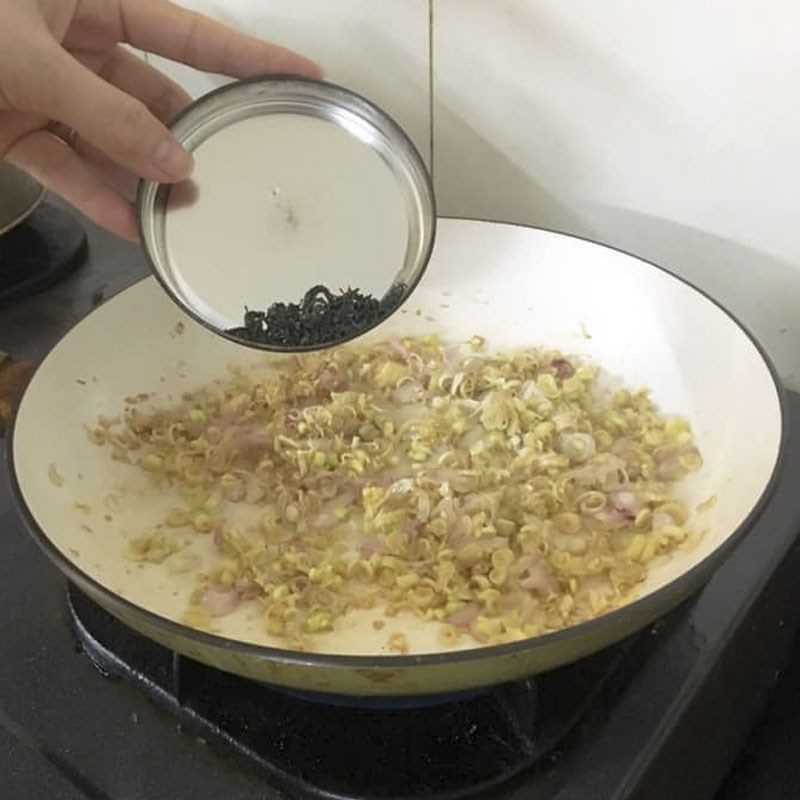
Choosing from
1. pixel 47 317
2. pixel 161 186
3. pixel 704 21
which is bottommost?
pixel 47 317

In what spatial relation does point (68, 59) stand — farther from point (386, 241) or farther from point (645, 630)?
point (645, 630)

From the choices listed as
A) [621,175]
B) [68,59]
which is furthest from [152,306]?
[621,175]

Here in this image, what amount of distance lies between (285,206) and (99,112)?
0.16 meters

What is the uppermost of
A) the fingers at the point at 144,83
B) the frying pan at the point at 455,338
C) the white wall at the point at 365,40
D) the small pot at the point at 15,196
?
the white wall at the point at 365,40

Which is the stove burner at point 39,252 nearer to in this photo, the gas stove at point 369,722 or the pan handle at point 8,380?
the pan handle at point 8,380

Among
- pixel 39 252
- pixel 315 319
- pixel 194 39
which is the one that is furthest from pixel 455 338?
pixel 39 252

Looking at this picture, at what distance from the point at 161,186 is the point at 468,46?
30cm

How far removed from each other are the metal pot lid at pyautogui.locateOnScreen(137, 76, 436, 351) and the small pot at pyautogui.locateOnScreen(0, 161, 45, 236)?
0.37m

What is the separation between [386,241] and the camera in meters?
0.72

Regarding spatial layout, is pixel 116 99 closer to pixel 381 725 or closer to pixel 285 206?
pixel 285 206

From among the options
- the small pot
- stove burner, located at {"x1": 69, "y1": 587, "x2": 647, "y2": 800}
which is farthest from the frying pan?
the small pot

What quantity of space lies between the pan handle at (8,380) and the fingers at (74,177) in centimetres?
15

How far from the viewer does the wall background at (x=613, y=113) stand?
2.37 ft

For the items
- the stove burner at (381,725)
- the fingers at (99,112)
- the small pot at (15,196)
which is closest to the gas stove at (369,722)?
the stove burner at (381,725)
